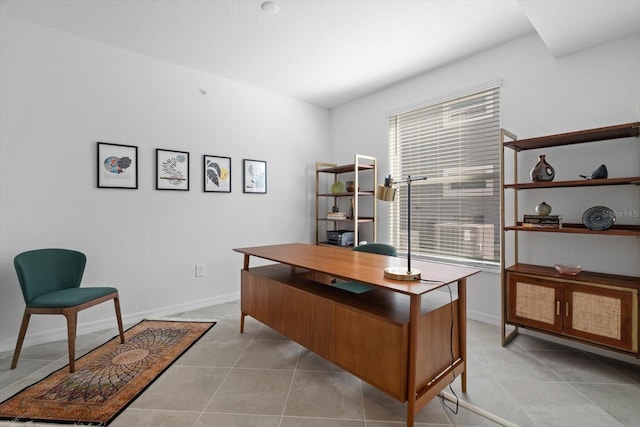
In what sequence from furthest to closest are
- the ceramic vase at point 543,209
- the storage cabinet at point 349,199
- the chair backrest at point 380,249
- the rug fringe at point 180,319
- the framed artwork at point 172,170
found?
the storage cabinet at point 349,199, the framed artwork at point 172,170, the rug fringe at point 180,319, the chair backrest at point 380,249, the ceramic vase at point 543,209

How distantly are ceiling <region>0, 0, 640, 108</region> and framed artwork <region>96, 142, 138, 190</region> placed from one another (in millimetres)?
987

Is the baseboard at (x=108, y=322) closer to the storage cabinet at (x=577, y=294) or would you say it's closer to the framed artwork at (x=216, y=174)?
the framed artwork at (x=216, y=174)

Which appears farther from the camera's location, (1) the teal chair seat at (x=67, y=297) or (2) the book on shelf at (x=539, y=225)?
(2) the book on shelf at (x=539, y=225)

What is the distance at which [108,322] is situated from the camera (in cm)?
286

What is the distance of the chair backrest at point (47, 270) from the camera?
2.14 m

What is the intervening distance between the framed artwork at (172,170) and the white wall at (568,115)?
2.95m

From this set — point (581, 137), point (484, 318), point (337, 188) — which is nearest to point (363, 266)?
point (484, 318)

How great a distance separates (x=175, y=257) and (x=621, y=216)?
399cm

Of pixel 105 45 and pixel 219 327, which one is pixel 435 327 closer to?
pixel 219 327

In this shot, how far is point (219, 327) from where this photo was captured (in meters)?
2.88

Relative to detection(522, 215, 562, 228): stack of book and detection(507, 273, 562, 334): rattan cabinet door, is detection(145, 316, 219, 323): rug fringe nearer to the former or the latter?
detection(507, 273, 562, 334): rattan cabinet door

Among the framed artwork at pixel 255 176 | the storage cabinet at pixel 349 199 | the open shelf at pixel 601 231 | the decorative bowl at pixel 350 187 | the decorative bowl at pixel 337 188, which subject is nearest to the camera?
the open shelf at pixel 601 231

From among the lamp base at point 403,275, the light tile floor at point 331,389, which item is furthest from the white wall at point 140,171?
the lamp base at point 403,275

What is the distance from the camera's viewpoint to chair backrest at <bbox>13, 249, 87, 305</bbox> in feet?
7.03
